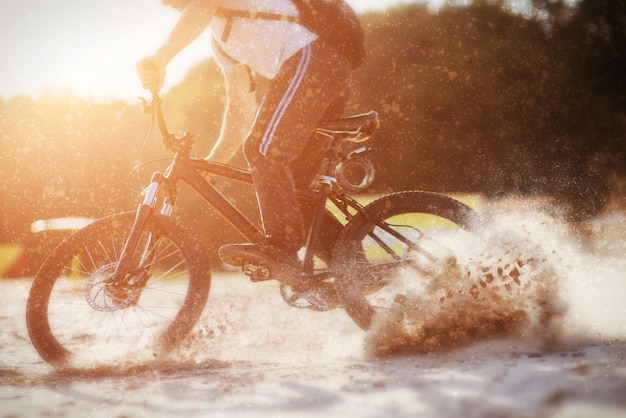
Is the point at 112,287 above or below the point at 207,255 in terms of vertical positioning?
below

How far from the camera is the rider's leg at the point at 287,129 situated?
2811 millimetres

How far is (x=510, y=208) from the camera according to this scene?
3.22 m

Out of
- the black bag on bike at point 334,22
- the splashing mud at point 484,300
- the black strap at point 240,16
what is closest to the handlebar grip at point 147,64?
the black strap at point 240,16

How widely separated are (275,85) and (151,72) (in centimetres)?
67

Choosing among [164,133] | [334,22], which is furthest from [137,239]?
[334,22]

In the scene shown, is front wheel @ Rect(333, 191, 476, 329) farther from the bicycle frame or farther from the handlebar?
the handlebar

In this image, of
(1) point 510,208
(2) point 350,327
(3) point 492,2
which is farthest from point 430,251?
(3) point 492,2

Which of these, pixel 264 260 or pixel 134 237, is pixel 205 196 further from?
pixel 264 260

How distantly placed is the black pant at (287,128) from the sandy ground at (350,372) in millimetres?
739

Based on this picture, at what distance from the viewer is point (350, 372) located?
2.55 metres

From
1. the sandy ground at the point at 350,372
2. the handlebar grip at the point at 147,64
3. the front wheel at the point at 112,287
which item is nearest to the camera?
the sandy ground at the point at 350,372

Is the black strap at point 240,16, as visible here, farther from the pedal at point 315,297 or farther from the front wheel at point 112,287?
the pedal at point 315,297

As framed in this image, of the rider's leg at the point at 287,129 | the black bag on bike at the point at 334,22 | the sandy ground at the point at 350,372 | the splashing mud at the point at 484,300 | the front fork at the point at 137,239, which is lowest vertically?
the sandy ground at the point at 350,372

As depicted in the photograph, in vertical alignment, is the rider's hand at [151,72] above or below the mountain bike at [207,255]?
above
